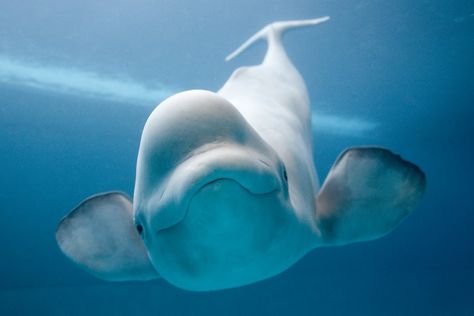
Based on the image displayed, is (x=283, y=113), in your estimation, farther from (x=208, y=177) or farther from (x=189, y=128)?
(x=208, y=177)

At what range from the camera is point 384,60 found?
485 inches

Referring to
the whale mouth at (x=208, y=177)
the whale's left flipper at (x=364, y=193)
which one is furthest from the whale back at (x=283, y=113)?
the whale mouth at (x=208, y=177)

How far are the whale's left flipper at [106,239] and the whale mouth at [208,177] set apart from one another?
1406mm

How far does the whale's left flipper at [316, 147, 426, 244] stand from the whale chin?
916 millimetres

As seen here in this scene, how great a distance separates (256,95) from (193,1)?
5.17 metres

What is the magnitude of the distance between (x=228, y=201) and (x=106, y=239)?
208 centimetres

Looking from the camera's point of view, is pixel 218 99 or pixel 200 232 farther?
pixel 218 99

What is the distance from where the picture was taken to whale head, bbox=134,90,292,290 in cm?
236

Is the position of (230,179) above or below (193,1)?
below

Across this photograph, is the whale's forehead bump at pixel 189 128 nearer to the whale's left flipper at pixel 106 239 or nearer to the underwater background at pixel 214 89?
the whale's left flipper at pixel 106 239

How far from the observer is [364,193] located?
3.96 meters

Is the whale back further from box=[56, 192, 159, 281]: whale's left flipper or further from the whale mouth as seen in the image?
box=[56, 192, 159, 281]: whale's left flipper

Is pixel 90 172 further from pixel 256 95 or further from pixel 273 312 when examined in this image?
pixel 256 95

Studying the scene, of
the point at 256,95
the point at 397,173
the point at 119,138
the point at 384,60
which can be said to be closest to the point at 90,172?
the point at 119,138
